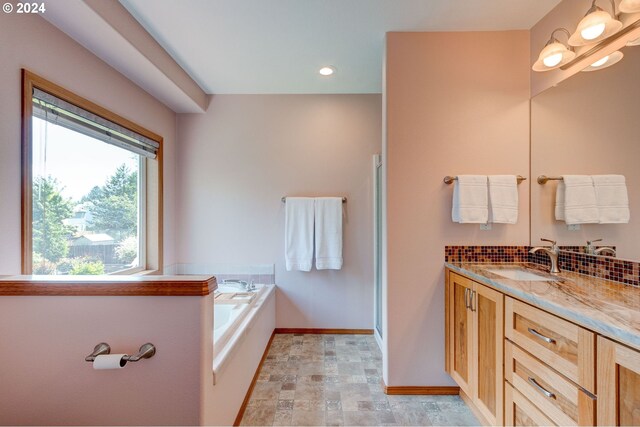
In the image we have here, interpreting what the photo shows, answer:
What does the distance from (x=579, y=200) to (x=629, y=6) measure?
941 millimetres

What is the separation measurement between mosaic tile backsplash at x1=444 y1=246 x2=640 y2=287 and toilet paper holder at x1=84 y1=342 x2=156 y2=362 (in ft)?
5.80

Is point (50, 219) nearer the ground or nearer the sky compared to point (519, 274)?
nearer the sky

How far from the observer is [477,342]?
1536 millimetres

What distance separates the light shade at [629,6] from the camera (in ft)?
4.07

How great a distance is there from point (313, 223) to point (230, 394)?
1644mm

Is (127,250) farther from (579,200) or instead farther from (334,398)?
(579,200)

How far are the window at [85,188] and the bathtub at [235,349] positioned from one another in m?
0.94

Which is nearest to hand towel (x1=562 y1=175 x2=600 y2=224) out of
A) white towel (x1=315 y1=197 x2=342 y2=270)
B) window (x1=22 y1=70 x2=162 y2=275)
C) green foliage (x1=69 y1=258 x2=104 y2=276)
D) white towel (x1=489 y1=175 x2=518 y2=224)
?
white towel (x1=489 y1=175 x2=518 y2=224)

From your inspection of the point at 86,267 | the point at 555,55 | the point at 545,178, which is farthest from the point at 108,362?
→ the point at 555,55

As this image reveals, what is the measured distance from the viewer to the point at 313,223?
9.24 feet

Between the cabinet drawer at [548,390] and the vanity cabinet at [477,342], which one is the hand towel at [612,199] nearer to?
the vanity cabinet at [477,342]

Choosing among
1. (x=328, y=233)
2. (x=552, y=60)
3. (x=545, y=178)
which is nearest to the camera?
(x=552, y=60)

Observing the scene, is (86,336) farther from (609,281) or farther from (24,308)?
(609,281)

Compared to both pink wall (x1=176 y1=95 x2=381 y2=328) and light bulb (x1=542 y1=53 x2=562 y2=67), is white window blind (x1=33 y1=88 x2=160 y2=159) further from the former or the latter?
light bulb (x1=542 y1=53 x2=562 y2=67)
